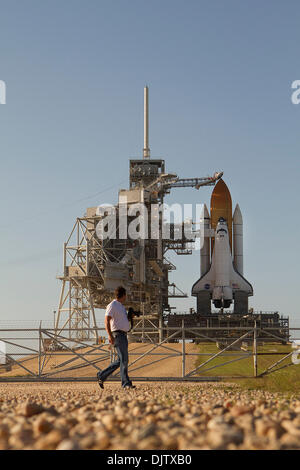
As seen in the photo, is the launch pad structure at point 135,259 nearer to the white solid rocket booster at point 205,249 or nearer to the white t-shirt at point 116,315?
the white solid rocket booster at point 205,249

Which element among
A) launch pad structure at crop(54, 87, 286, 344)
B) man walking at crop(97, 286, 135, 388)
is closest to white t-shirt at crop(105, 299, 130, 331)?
man walking at crop(97, 286, 135, 388)

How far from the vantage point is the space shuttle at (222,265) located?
218 ft

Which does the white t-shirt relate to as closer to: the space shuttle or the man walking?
the man walking

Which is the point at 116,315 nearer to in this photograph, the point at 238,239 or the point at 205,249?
the point at 205,249

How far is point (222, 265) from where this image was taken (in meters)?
66.0

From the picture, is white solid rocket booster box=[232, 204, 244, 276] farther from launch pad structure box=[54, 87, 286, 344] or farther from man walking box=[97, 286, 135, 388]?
man walking box=[97, 286, 135, 388]

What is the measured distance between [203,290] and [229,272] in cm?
373

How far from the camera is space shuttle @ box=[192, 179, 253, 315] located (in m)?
66.4

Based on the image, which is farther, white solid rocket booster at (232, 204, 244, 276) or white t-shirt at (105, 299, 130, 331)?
white solid rocket booster at (232, 204, 244, 276)

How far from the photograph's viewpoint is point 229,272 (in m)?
67.0

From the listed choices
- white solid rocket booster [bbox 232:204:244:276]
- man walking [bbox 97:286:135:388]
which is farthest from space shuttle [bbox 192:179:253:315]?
man walking [bbox 97:286:135:388]

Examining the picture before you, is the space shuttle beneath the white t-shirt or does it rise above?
above
